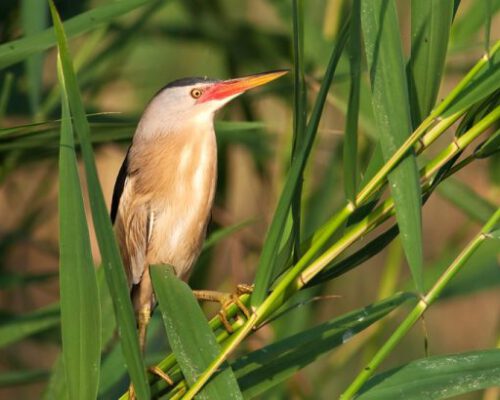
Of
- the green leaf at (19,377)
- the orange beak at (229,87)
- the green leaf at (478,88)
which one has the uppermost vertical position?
the orange beak at (229,87)

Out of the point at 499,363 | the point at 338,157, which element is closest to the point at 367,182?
the point at 499,363

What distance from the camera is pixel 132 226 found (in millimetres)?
1901

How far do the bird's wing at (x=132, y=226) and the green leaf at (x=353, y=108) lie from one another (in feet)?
2.36

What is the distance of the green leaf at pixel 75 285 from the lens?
1.17 metres

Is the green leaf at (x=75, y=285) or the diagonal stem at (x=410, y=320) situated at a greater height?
the green leaf at (x=75, y=285)

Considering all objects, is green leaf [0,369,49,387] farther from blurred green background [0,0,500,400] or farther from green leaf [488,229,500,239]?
green leaf [488,229,500,239]

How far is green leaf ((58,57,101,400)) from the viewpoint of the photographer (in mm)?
1169

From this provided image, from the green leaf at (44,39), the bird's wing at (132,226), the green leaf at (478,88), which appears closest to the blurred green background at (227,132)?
the bird's wing at (132,226)

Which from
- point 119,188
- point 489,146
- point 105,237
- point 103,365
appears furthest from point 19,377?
point 489,146

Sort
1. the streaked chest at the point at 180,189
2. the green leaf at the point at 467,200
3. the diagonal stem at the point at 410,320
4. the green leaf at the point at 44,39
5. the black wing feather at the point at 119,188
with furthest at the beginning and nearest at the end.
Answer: the green leaf at the point at 467,200, the black wing feather at the point at 119,188, the streaked chest at the point at 180,189, the green leaf at the point at 44,39, the diagonal stem at the point at 410,320

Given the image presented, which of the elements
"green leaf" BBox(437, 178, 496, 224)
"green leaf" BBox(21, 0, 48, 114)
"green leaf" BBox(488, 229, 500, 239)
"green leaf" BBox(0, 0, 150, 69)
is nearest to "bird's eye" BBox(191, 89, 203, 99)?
"green leaf" BBox(21, 0, 48, 114)

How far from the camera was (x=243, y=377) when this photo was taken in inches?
53.1

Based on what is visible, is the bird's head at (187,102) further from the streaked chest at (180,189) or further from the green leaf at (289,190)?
the green leaf at (289,190)

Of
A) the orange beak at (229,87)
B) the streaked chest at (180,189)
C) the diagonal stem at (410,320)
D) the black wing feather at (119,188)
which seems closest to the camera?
Answer: the diagonal stem at (410,320)
